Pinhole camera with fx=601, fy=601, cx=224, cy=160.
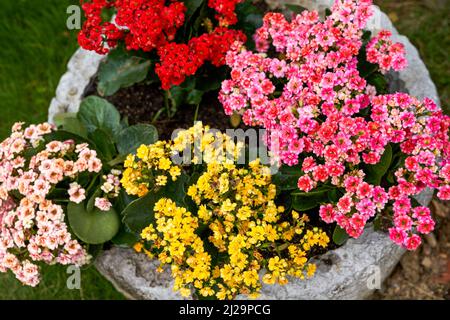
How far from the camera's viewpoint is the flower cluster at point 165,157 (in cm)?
205

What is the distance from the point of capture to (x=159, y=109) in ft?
9.11

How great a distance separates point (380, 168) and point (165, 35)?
1010 millimetres

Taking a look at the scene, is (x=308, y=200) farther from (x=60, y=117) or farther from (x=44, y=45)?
(x=44, y=45)

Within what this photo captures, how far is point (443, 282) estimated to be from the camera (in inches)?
112

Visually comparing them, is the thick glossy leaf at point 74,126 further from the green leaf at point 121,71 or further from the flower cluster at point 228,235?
the flower cluster at point 228,235

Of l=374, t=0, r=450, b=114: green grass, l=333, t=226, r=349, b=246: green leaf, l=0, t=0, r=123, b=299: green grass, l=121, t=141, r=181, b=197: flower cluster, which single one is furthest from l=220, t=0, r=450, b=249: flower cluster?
l=0, t=0, r=123, b=299: green grass

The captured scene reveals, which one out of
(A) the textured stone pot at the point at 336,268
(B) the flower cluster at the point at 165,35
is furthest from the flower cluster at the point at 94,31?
(A) the textured stone pot at the point at 336,268

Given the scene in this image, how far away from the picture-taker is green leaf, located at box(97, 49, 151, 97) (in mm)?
2586

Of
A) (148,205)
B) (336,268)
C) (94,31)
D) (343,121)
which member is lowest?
(336,268)

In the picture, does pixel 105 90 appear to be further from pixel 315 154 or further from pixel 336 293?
pixel 336 293

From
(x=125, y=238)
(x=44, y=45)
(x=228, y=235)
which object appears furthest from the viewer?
(x=44, y=45)

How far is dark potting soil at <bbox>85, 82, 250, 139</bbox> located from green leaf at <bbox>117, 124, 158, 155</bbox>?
29cm

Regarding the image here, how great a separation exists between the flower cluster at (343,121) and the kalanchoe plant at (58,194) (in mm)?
534

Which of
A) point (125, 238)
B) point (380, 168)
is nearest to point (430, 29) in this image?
point (380, 168)
